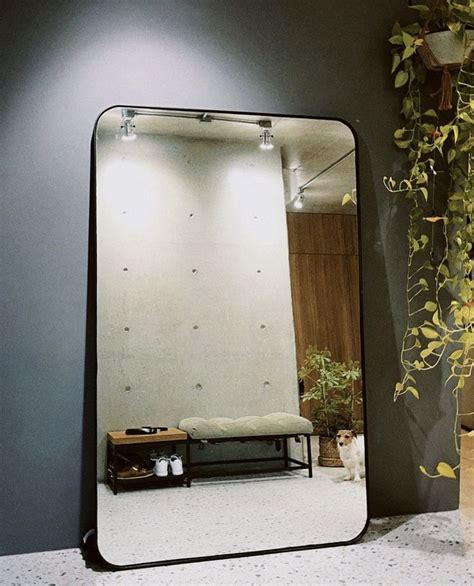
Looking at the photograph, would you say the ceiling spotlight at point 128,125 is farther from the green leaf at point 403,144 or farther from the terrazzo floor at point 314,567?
the terrazzo floor at point 314,567

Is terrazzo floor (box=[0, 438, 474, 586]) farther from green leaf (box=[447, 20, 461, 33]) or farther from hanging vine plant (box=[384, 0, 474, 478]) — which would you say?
green leaf (box=[447, 20, 461, 33])

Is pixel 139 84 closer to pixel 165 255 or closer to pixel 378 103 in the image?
pixel 165 255

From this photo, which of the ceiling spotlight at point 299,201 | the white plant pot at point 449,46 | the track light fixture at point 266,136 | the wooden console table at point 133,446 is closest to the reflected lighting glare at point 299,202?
the ceiling spotlight at point 299,201

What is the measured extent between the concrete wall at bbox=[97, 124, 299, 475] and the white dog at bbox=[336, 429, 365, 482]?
18 cm

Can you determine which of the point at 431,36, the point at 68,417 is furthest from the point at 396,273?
the point at 68,417

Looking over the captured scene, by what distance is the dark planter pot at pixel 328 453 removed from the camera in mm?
2041

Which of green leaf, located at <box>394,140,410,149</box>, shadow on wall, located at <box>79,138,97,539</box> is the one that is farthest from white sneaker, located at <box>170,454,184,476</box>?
green leaf, located at <box>394,140,410,149</box>

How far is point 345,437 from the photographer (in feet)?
6.86

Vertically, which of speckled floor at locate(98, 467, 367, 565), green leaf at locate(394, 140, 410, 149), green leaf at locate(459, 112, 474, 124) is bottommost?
speckled floor at locate(98, 467, 367, 565)

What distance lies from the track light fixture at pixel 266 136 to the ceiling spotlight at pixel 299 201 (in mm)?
163

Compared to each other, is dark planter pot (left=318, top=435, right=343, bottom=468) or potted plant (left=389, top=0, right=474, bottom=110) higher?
potted plant (left=389, top=0, right=474, bottom=110)

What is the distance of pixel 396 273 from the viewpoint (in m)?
2.28

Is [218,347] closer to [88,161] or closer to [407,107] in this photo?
[88,161]

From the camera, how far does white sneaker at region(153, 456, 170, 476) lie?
1.93 meters
